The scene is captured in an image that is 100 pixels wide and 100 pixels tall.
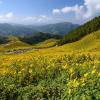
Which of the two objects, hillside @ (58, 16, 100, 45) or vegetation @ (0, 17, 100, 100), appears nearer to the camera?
vegetation @ (0, 17, 100, 100)

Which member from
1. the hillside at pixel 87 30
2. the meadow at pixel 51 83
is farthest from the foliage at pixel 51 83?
the hillside at pixel 87 30

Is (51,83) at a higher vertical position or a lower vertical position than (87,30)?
lower

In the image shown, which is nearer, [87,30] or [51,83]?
[51,83]

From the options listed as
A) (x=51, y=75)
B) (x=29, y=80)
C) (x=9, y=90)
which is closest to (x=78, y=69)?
(x=51, y=75)

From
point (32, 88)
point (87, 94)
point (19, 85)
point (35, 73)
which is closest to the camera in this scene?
point (87, 94)

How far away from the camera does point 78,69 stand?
70.6ft

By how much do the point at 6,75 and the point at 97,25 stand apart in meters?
113

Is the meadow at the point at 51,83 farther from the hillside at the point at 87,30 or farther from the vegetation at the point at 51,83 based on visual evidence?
the hillside at the point at 87,30

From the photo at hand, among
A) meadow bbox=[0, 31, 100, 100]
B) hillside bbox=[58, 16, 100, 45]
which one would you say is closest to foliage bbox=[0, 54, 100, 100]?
meadow bbox=[0, 31, 100, 100]

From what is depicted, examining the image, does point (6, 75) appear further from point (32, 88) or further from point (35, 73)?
point (32, 88)

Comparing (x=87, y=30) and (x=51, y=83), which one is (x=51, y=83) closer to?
(x=51, y=83)

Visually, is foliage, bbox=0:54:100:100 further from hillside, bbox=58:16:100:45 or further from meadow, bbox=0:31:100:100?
hillside, bbox=58:16:100:45

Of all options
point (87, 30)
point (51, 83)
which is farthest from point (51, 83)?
point (87, 30)

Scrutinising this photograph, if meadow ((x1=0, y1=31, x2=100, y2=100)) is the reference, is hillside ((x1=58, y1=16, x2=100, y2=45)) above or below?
above
